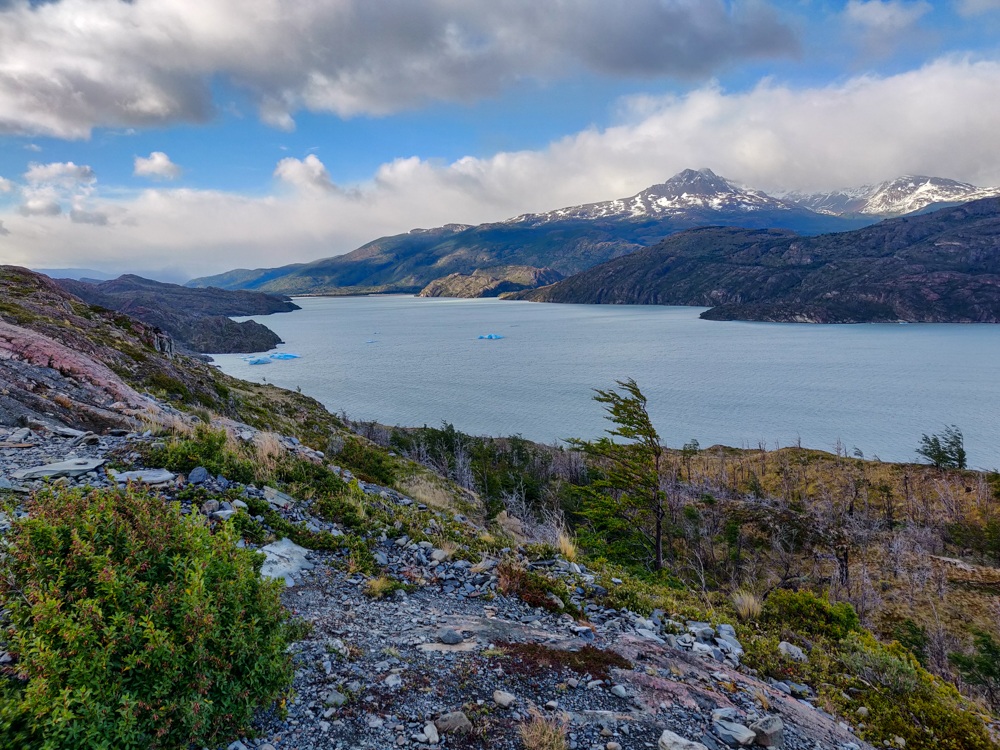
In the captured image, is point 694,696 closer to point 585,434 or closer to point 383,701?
point 383,701

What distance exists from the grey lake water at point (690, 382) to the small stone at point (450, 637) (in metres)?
55.1

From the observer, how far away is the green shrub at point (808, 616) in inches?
383

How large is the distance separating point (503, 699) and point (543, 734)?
2.30 feet

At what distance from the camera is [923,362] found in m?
108

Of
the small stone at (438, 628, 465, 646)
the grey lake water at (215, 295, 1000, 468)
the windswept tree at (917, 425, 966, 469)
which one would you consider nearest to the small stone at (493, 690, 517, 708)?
the small stone at (438, 628, 465, 646)

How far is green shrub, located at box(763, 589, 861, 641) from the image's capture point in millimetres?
9719

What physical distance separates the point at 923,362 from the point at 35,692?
146 meters

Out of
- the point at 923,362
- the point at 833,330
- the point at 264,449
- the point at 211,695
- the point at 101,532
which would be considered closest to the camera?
the point at 211,695

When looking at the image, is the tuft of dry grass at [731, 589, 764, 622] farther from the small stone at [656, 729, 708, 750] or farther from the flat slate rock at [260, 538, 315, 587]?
the flat slate rock at [260, 538, 315, 587]

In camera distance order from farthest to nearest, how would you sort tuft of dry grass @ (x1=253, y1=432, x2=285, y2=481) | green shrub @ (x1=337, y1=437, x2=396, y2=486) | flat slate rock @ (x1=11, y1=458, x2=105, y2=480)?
1. green shrub @ (x1=337, y1=437, x2=396, y2=486)
2. tuft of dry grass @ (x1=253, y1=432, x2=285, y2=481)
3. flat slate rock @ (x1=11, y1=458, x2=105, y2=480)

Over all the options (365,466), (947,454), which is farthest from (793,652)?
(947,454)

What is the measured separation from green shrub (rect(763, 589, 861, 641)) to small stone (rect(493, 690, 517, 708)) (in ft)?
22.6

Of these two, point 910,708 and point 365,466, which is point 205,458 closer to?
point 365,466

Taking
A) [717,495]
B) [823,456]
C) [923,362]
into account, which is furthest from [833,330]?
[717,495]
